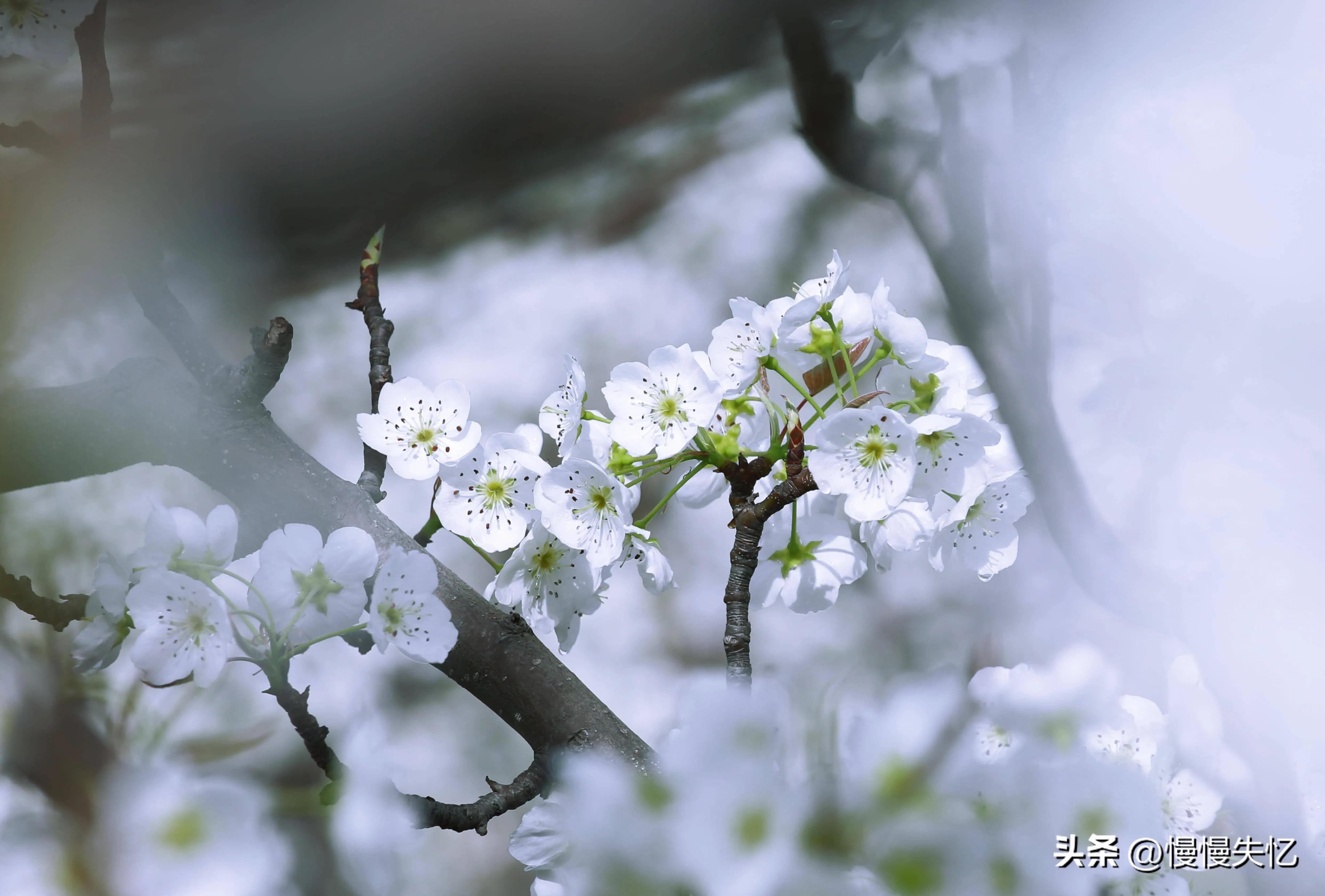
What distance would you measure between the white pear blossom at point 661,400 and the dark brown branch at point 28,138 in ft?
1.17

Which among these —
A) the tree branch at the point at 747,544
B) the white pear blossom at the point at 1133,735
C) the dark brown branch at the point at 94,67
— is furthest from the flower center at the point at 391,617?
the dark brown branch at the point at 94,67

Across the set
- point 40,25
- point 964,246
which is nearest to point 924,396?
point 40,25

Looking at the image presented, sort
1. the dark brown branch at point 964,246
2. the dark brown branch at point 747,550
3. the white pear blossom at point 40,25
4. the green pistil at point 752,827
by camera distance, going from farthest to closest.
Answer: the dark brown branch at point 964,246, the white pear blossom at point 40,25, the dark brown branch at point 747,550, the green pistil at point 752,827

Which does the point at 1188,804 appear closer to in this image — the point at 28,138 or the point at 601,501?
the point at 601,501

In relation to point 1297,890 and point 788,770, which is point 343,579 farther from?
point 1297,890

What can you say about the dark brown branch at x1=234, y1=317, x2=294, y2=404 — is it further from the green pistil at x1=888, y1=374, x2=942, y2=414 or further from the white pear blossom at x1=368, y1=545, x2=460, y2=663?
the green pistil at x1=888, y1=374, x2=942, y2=414

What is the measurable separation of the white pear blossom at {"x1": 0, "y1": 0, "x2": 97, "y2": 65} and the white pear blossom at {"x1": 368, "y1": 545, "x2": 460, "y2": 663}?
1.13ft

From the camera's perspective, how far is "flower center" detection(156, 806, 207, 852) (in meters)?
0.23

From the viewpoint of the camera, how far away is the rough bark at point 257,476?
31 cm

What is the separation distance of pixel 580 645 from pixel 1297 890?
0.49 meters

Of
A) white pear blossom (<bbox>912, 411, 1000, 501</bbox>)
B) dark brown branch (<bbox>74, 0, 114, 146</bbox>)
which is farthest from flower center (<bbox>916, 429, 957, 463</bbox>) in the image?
dark brown branch (<bbox>74, 0, 114, 146</bbox>)

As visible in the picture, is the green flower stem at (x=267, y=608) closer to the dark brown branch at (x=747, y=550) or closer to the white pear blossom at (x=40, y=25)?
the dark brown branch at (x=747, y=550)

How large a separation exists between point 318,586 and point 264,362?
0.14 m

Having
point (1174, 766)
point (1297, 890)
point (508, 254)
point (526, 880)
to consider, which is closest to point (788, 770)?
point (1174, 766)
